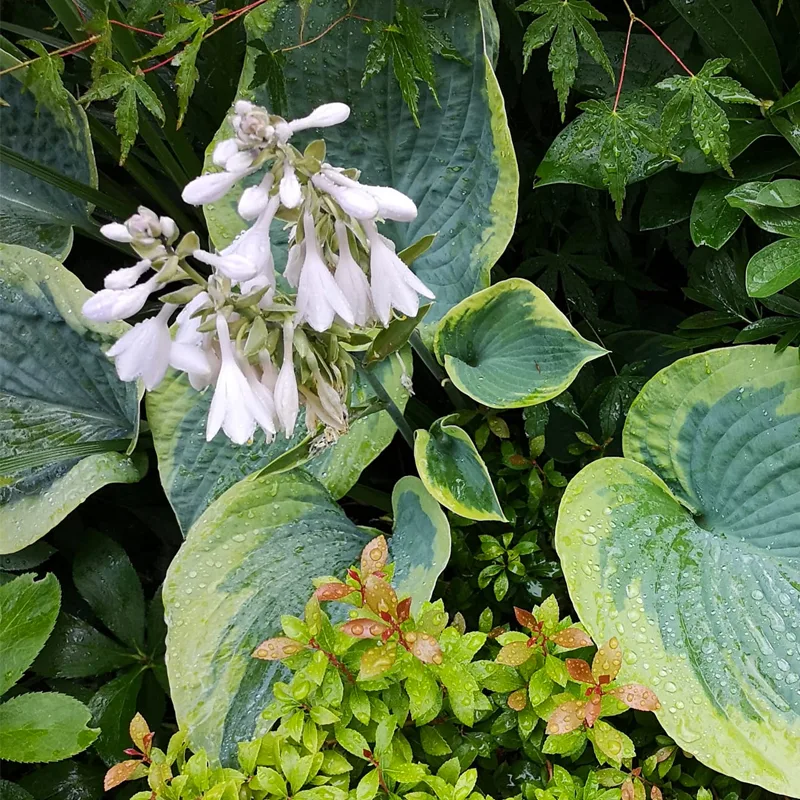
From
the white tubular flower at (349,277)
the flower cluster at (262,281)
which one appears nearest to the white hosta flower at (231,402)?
the flower cluster at (262,281)

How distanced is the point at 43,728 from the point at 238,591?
250mm

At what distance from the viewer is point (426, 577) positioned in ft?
2.48

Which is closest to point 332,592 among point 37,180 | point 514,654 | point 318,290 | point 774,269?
point 514,654

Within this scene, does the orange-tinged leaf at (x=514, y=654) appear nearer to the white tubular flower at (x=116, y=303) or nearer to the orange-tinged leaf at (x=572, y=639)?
the orange-tinged leaf at (x=572, y=639)

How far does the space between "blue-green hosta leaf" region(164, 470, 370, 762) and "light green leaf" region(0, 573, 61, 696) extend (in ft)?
0.51

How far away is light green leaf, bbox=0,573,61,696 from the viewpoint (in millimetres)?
792

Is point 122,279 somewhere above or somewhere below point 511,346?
above

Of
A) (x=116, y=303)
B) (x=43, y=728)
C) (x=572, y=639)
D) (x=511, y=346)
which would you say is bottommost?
(x=43, y=728)

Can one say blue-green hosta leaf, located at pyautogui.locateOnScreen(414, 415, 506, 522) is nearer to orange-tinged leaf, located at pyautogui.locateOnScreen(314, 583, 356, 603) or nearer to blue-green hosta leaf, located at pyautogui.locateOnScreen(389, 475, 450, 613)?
blue-green hosta leaf, located at pyautogui.locateOnScreen(389, 475, 450, 613)

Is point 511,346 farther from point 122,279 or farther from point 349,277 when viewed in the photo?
point 122,279

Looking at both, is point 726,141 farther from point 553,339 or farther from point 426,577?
point 426,577

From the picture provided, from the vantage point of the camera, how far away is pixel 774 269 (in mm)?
746

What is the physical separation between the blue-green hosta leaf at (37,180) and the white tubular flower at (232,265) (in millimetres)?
636

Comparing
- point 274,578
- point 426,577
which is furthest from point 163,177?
point 426,577
